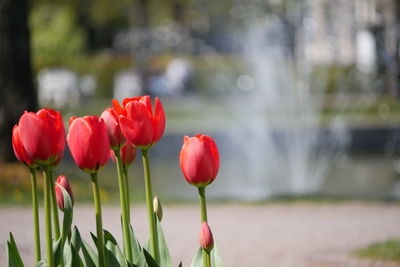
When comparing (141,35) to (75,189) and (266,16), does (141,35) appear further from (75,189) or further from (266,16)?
(75,189)

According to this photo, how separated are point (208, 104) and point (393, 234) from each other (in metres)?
18.2

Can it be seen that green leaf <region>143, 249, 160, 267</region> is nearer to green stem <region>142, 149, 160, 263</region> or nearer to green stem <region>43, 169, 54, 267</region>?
green stem <region>142, 149, 160, 263</region>

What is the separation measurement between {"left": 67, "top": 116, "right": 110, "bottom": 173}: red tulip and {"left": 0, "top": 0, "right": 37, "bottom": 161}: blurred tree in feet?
28.5

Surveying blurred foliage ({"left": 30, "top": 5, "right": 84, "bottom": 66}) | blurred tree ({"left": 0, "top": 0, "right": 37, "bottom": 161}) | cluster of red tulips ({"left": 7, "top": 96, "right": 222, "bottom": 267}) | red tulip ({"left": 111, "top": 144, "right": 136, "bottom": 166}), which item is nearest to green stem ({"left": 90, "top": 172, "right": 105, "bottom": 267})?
cluster of red tulips ({"left": 7, "top": 96, "right": 222, "bottom": 267})

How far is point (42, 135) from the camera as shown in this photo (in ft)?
6.79

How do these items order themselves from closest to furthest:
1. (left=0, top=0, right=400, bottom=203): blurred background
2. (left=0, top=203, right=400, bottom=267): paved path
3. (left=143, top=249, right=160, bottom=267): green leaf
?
(left=143, top=249, right=160, bottom=267): green leaf
(left=0, top=203, right=400, bottom=267): paved path
(left=0, top=0, right=400, bottom=203): blurred background

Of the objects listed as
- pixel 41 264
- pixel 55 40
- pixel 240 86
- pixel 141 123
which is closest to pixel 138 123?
pixel 141 123

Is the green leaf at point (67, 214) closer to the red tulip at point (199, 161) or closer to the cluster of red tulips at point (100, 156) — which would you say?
the cluster of red tulips at point (100, 156)

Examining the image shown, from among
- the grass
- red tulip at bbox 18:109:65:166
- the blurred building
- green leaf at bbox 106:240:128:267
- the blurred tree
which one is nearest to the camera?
red tulip at bbox 18:109:65:166

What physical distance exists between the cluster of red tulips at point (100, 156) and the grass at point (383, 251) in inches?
141

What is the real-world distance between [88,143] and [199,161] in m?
0.27

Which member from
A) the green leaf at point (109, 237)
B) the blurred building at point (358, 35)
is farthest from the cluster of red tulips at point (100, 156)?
the blurred building at point (358, 35)

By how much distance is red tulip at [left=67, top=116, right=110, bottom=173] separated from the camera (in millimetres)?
2082

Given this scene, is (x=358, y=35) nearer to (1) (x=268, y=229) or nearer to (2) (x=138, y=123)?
(1) (x=268, y=229)
